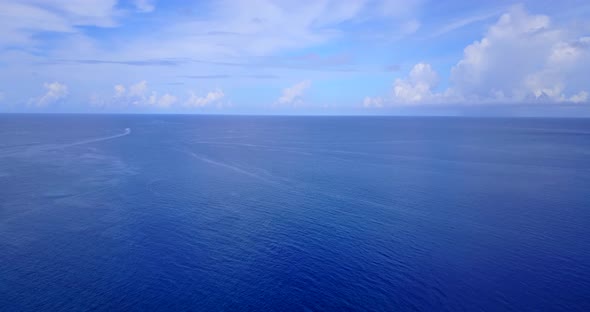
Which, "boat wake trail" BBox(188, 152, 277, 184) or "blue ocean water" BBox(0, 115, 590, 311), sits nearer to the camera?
"blue ocean water" BBox(0, 115, 590, 311)

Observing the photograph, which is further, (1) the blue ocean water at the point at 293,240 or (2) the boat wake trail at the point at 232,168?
(2) the boat wake trail at the point at 232,168

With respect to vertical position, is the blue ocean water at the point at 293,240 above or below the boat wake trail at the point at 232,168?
below

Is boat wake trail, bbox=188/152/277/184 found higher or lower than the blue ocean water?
higher

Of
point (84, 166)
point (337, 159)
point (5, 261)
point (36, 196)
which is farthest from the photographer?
point (337, 159)

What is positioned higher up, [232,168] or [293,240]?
[232,168]

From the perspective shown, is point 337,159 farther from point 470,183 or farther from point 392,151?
point 470,183

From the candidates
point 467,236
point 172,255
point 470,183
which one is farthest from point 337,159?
point 172,255

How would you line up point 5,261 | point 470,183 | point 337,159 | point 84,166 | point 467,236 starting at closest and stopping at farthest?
point 5,261 → point 467,236 → point 470,183 → point 84,166 → point 337,159

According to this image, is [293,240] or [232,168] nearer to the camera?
[293,240]
